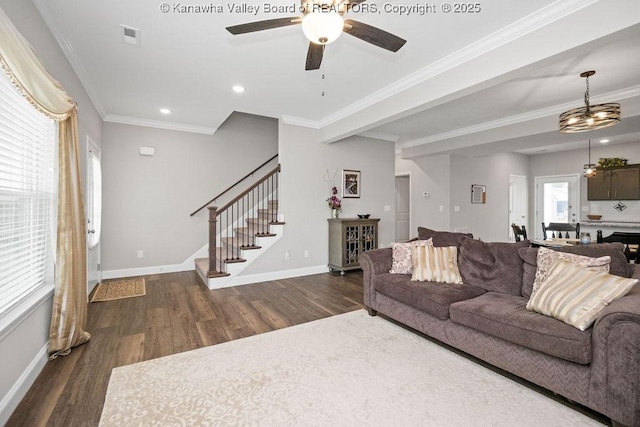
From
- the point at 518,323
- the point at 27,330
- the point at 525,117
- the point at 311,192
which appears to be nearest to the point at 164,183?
the point at 311,192

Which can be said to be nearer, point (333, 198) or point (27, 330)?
point (27, 330)

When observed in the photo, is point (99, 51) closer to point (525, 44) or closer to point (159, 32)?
point (159, 32)

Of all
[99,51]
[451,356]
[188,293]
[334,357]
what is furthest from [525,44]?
[188,293]

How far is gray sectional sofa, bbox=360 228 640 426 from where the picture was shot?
5.06 feet

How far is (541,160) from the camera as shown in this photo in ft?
26.6

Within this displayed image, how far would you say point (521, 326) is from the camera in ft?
6.34

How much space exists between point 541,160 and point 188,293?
9.20 m

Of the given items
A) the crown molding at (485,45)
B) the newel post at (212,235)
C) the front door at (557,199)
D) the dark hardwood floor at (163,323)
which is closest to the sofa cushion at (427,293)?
the dark hardwood floor at (163,323)

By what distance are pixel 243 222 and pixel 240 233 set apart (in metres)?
0.49

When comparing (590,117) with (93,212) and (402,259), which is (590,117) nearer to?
(402,259)

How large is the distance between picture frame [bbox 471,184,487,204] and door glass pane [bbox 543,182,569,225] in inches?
88.2

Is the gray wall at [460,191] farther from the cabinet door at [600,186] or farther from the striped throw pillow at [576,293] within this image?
the striped throw pillow at [576,293]

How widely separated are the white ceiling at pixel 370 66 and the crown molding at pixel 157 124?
25mm

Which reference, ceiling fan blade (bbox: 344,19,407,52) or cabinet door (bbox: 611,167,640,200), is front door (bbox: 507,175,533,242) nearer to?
cabinet door (bbox: 611,167,640,200)
